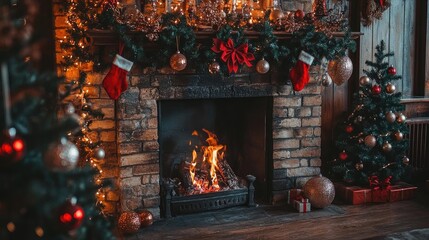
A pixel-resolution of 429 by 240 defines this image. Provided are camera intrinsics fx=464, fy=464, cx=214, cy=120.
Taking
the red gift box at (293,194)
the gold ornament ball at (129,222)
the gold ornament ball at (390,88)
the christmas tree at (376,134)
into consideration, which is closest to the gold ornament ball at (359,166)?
the christmas tree at (376,134)

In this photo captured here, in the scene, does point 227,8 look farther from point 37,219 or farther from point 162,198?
point 37,219

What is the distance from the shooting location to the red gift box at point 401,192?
4492mm

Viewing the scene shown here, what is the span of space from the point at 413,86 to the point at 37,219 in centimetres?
457

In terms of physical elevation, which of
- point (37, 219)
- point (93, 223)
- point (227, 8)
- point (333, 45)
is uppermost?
point (227, 8)

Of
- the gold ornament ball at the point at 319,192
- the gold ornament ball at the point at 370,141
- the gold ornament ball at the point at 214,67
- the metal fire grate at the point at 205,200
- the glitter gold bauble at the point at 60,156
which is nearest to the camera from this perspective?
the glitter gold bauble at the point at 60,156

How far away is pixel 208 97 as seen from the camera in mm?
3990

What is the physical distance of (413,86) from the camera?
5109 millimetres

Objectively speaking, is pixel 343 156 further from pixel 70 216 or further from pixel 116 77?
pixel 70 216

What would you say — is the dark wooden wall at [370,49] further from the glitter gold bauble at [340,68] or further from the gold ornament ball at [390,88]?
the glitter gold bauble at [340,68]

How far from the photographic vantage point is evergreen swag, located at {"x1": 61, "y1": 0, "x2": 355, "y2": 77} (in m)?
3.50

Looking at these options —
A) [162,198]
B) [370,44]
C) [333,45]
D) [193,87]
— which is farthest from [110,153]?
[370,44]

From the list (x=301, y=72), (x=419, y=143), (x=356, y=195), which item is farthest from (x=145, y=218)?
(x=419, y=143)

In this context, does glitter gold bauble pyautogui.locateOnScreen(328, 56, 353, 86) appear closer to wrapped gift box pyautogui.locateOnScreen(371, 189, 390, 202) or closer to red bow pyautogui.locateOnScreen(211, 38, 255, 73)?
red bow pyautogui.locateOnScreen(211, 38, 255, 73)

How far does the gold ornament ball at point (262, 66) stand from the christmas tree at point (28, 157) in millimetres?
2345
